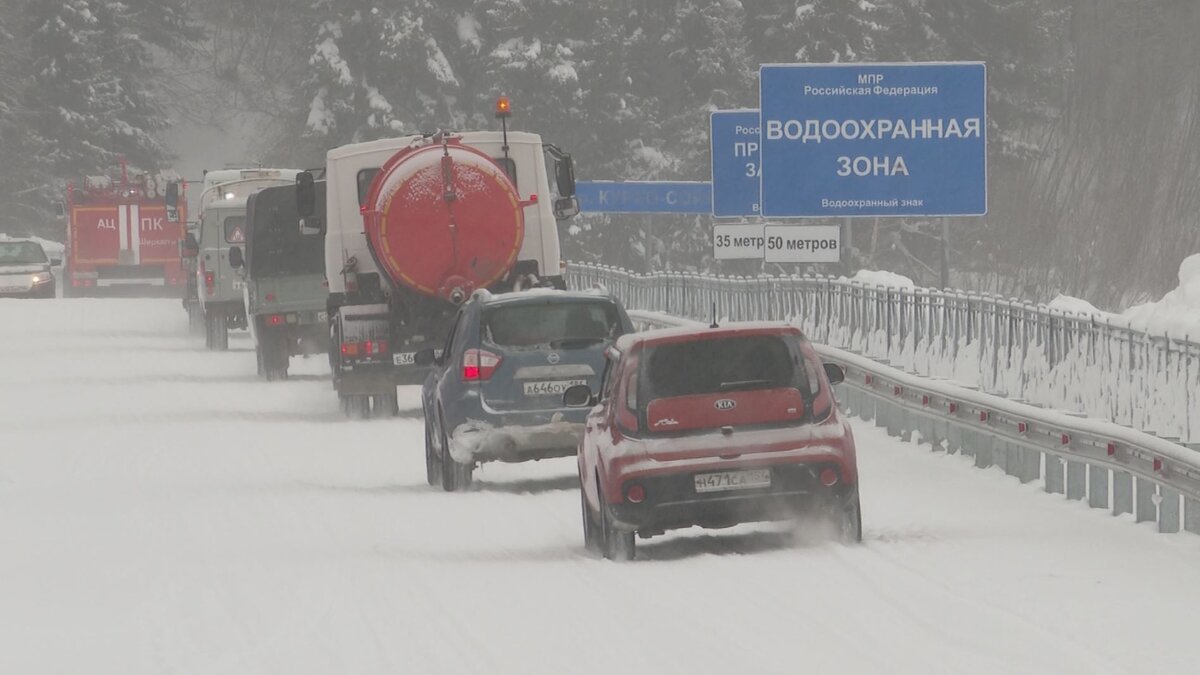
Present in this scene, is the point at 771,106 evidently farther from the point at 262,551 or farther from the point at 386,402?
the point at 262,551

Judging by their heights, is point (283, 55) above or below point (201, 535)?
above

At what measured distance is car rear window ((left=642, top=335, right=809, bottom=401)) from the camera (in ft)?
45.9

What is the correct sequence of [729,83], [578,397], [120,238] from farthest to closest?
[729,83] < [120,238] < [578,397]

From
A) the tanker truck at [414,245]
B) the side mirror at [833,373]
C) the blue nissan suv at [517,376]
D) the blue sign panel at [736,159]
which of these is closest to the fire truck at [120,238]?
the blue sign panel at [736,159]

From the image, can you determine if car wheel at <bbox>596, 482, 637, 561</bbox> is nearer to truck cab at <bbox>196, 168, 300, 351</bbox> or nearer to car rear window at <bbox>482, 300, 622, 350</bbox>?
car rear window at <bbox>482, 300, 622, 350</bbox>

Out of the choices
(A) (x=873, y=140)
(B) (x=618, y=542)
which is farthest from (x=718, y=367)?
(A) (x=873, y=140)

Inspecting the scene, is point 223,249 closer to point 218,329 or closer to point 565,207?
point 218,329

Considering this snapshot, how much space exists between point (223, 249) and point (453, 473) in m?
21.9

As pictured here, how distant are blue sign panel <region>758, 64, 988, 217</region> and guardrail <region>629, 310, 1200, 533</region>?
25.5 feet

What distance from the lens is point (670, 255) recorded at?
77562 millimetres

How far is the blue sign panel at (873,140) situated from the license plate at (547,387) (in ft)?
40.6

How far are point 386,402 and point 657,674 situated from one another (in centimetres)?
1744

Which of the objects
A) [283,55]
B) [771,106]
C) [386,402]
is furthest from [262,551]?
[283,55]

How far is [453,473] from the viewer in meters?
18.8
